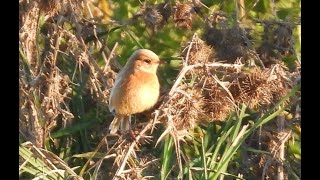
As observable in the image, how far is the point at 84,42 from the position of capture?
15.4 feet

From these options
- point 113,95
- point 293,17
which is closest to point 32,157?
point 113,95

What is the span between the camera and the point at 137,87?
3686 millimetres

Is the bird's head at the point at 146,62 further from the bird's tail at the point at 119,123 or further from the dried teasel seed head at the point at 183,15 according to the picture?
the dried teasel seed head at the point at 183,15

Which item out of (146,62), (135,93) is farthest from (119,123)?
(146,62)

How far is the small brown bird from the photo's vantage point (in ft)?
11.9

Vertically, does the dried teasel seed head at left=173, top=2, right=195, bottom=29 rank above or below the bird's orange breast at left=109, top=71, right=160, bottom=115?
above

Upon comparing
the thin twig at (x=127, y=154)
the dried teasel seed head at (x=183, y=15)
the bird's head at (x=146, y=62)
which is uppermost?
the dried teasel seed head at (x=183, y=15)

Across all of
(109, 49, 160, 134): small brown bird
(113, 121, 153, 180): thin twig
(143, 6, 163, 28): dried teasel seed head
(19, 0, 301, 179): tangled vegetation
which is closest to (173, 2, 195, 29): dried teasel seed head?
(19, 0, 301, 179): tangled vegetation

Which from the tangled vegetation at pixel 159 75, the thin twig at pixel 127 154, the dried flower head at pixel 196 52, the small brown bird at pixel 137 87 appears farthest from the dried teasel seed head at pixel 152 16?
the thin twig at pixel 127 154

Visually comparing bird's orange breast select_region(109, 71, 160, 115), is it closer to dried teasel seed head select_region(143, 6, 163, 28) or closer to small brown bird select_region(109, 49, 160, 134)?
small brown bird select_region(109, 49, 160, 134)

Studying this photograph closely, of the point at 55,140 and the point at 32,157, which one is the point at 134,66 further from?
the point at 55,140

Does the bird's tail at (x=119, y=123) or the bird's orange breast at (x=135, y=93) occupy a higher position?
the bird's orange breast at (x=135, y=93)

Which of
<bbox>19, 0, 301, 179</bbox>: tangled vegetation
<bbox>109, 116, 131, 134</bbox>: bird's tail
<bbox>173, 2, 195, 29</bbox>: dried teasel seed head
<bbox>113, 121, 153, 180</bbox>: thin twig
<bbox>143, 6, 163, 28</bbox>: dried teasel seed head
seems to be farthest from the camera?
<bbox>143, 6, 163, 28</bbox>: dried teasel seed head

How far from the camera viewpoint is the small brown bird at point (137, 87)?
363 centimetres
